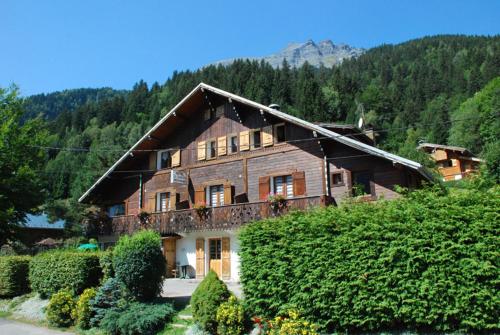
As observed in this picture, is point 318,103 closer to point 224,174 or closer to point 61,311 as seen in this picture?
point 224,174

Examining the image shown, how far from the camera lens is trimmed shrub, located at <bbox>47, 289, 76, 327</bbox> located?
14.2 m

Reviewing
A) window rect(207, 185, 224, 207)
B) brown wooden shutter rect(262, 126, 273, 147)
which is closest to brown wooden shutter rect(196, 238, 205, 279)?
window rect(207, 185, 224, 207)

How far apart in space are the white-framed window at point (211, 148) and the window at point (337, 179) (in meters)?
7.41

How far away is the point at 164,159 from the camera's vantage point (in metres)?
26.5

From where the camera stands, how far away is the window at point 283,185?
21.3 metres

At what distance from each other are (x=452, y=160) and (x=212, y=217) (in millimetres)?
44396

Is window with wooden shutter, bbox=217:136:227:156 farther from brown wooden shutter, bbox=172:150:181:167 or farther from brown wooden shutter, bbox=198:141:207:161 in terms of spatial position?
brown wooden shutter, bbox=172:150:181:167

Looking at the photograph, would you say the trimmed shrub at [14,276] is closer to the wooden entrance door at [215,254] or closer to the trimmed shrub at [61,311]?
the trimmed shrub at [61,311]

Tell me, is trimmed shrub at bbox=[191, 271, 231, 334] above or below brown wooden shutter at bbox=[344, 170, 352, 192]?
below

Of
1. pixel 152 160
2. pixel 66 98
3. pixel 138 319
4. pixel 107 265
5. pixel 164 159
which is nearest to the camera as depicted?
pixel 138 319

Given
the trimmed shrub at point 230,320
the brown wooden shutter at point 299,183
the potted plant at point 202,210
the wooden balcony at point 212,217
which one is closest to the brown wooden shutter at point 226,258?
the wooden balcony at point 212,217

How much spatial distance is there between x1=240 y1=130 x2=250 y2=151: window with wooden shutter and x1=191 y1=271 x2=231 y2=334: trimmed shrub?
11.5 m

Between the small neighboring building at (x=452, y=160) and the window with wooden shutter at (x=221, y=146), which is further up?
the small neighboring building at (x=452, y=160)

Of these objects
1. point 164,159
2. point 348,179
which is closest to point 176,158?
point 164,159
